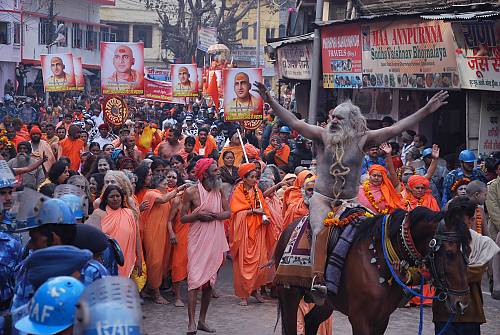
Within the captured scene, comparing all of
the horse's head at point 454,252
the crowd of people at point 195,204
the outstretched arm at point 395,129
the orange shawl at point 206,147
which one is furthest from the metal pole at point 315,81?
the horse's head at point 454,252

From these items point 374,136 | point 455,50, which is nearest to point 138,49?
point 455,50

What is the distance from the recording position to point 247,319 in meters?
11.2

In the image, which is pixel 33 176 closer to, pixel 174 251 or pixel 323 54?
pixel 174 251

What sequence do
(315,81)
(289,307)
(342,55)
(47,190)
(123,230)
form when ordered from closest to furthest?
(289,307)
(123,230)
(47,190)
(315,81)
(342,55)

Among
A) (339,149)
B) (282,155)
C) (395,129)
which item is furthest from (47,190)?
(282,155)

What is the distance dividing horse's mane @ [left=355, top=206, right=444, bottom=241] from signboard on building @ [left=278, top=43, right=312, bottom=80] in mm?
18311

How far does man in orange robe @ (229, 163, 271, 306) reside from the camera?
11930mm

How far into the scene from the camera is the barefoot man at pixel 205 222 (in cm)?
1047

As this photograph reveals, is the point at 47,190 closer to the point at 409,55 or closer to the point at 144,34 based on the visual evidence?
the point at 409,55

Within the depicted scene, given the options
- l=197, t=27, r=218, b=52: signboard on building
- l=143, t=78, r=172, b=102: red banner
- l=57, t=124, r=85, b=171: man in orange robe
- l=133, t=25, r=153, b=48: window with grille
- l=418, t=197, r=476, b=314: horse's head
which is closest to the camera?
l=418, t=197, r=476, b=314: horse's head

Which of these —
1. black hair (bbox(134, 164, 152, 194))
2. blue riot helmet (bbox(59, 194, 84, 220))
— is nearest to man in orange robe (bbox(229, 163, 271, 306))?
black hair (bbox(134, 164, 152, 194))

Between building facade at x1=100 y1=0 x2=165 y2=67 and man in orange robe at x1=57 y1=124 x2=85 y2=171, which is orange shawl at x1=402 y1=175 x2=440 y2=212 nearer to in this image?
man in orange robe at x1=57 y1=124 x2=85 y2=171

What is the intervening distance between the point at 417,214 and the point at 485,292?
→ 18.6 ft

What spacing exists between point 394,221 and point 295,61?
795 inches
